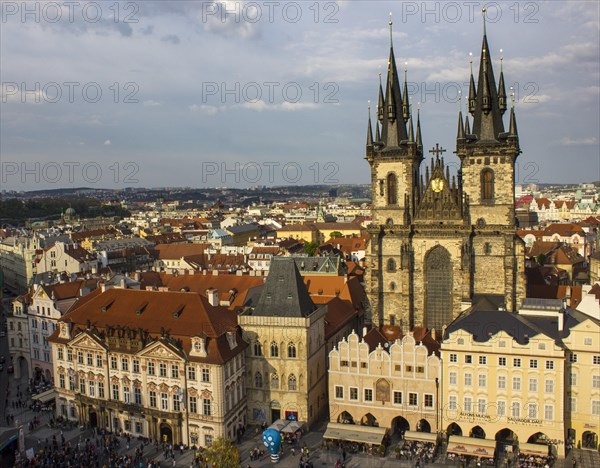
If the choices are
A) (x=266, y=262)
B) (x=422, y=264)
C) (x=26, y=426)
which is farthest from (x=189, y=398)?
(x=266, y=262)

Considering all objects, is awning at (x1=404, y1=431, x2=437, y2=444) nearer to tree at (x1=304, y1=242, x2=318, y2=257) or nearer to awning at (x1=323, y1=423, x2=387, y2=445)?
awning at (x1=323, y1=423, x2=387, y2=445)

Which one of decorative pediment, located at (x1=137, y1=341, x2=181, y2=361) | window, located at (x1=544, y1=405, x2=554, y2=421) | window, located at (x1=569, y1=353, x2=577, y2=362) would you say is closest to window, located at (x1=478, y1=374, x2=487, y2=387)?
window, located at (x1=544, y1=405, x2=554, y2=421)

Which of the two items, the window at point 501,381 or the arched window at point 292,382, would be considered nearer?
the window at point 501,381

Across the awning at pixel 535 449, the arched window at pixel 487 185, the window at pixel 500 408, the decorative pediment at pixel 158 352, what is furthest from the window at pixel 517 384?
the decorative pediment at pixel 158 352

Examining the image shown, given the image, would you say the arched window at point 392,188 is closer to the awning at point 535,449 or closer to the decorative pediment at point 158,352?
the awning at point 535,449

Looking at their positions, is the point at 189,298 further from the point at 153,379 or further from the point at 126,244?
the point at 126,244

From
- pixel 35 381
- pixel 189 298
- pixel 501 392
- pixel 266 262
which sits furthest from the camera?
pixel 266 262
